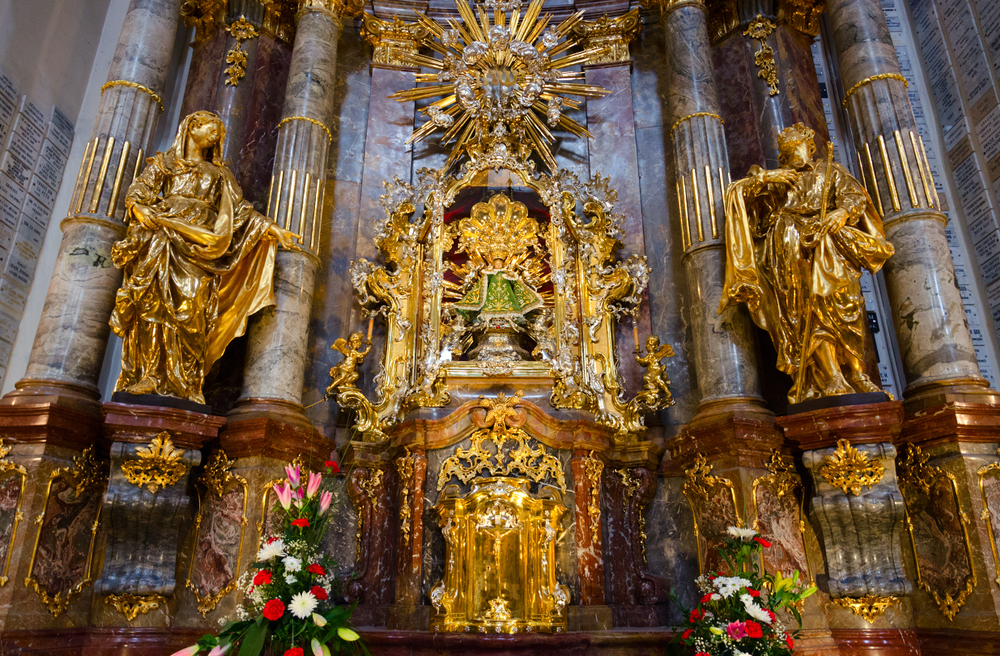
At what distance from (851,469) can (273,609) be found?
4859 mm

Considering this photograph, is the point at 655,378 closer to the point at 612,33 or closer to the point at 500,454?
the point at 500,454

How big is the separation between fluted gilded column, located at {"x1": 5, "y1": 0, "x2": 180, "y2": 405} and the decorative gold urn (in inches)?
144

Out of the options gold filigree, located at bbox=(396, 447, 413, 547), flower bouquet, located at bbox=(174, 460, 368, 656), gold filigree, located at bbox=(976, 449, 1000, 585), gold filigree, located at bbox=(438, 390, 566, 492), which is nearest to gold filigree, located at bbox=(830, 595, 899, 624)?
gold filigree, located at bbox=(976, 449, 1000, 585)

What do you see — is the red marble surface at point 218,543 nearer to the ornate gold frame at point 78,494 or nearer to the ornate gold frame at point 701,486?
the ornate gold frame at point 78,494

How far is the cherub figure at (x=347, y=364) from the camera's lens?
8461 mm

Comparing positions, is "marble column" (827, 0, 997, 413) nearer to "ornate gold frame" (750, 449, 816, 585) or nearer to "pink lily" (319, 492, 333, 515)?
"ornate gold frame" (750, 449, 816, 585)

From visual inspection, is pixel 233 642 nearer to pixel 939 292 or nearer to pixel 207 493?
pixel 207 493

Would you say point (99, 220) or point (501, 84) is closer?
point (99, 220)

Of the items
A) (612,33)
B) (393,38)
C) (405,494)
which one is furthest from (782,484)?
(393,38)

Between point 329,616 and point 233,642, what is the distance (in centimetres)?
61

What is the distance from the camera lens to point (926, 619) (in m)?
6.66

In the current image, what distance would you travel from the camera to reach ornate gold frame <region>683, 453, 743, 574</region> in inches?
280

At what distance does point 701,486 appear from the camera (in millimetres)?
7387

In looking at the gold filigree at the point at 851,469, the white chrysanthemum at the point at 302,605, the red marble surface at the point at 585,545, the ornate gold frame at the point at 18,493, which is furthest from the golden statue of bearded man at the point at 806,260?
the ornate gold frame at the point at 18,493
